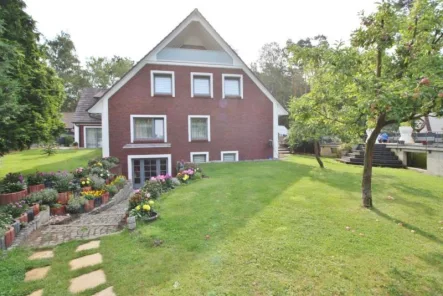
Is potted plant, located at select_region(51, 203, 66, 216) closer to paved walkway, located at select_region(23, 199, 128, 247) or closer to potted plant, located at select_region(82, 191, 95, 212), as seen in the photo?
potted plant, located at select_region(82, 191, 95, 212)

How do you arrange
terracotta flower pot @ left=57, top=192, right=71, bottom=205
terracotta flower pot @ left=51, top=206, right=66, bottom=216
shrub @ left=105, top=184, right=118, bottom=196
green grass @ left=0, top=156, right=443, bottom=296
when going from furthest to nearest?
shrub @ left=105, top=184, right=118, bottom=196 → terracotta flower pot @ left=57, top=192, right=71, bottom=205 → terracotta flower pot @ left=51, top=206, right=66, bottom=216 → green grass @ left=0, top=156, right=443, bottom=296

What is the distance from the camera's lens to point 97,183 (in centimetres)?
1027

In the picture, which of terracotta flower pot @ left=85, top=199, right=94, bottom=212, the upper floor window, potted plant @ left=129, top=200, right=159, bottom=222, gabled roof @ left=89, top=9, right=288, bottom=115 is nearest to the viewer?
potted plant @ left=129, top=200, right=159, bottom=222

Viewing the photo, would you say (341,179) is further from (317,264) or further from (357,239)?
(317,264)

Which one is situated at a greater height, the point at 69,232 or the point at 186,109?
the point at 186,109

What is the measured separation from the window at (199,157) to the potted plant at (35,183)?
794 centimetres

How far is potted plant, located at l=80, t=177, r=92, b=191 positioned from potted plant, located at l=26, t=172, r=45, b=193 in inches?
48.9

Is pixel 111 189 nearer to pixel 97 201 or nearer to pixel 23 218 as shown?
pixel 97 201

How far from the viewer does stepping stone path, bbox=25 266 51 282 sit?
411cm

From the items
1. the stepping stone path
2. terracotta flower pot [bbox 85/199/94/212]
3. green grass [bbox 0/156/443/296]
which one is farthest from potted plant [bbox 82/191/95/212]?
the stepping stone path

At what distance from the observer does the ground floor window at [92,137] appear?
25859 mm

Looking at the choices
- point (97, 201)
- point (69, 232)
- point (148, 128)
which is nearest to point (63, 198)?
point (97, 201)

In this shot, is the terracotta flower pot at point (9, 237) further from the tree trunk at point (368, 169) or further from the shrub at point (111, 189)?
the tree trunk at point (368, 169)

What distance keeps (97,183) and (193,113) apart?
717 centimetres
